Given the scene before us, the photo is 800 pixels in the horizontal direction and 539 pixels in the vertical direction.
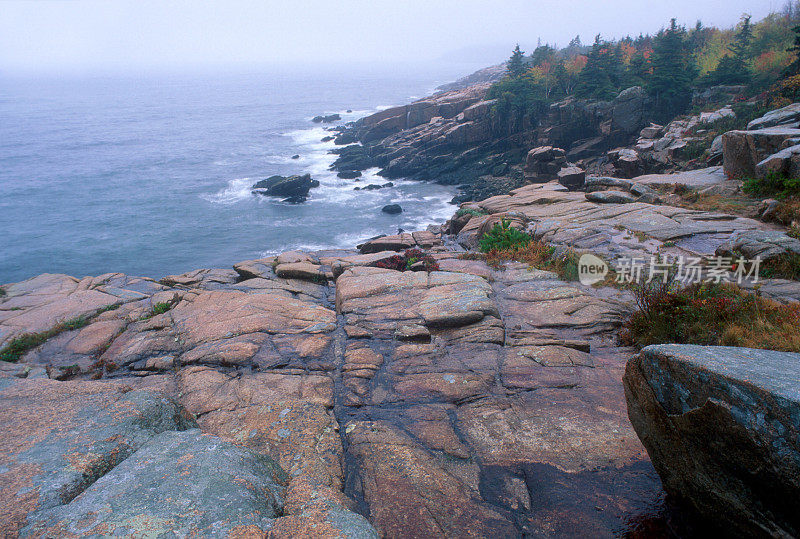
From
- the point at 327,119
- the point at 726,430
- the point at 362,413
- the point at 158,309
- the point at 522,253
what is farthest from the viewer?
the point at 327,119

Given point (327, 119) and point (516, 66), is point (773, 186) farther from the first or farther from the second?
point (327, 119)

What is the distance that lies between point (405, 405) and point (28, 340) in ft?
33.9

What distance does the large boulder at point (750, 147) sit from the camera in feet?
48.1

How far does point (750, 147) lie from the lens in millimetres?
15508

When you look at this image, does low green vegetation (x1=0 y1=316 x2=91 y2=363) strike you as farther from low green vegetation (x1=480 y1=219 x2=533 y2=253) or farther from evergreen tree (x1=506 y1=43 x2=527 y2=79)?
evergreen tree (x1=506 y1=43 x2=527 y2=79)

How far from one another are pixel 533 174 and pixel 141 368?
35210 millimetres

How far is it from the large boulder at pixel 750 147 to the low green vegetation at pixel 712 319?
1114cm

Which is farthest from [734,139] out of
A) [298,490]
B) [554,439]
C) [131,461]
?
[131,461]

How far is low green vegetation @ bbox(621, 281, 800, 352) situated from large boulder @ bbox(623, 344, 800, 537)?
2783mm

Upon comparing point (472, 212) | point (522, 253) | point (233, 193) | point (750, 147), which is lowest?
point (233, 193)

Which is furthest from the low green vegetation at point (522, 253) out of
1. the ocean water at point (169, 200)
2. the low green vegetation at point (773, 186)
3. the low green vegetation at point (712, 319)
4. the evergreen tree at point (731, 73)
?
the evergreen tree at point (731, 73)

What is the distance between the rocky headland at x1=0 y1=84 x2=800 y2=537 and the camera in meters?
3.13

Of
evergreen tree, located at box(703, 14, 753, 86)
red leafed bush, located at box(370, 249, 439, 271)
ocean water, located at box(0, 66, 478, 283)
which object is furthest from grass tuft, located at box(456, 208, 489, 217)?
evergreen tree, located at box(703, 14, 753, 86)

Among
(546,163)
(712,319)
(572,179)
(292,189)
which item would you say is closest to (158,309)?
(712,319)
